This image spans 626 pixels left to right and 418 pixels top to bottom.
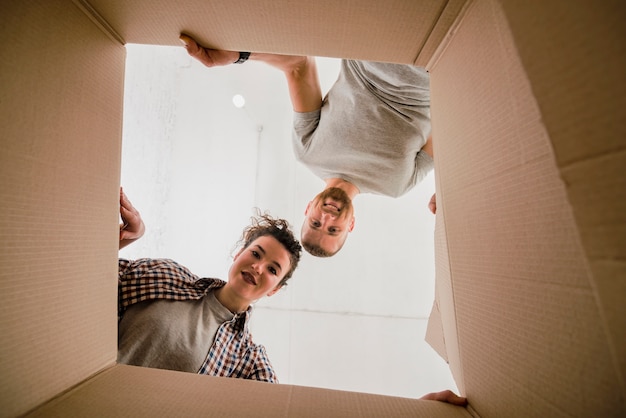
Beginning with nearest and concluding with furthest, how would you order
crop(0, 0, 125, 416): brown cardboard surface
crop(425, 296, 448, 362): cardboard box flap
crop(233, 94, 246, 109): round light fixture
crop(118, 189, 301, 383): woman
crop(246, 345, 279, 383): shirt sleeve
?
crop(0, 0, 125, 416): brown cardboard surface
crop(425, 296, 448, 362): cardboard box flap
crop(118, 189, 301, 383): woman
crop(246, 345, 279, 383): shirt sleeve
crop(233, 94, 246, 109): round light fixture

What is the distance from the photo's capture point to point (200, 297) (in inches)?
36.6

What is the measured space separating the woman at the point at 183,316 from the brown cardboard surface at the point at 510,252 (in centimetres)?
67

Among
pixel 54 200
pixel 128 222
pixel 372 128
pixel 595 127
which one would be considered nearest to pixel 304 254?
pixel 372 128

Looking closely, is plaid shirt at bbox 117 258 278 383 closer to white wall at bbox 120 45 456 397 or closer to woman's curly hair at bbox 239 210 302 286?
woman's curly hair at bbox 239 210 302 286

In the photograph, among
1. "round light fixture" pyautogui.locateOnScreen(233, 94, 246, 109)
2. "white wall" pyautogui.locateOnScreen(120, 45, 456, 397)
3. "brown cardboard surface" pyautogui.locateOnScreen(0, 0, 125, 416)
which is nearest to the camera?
"brown cardboard surface" pyautogui.locateOnScreen(0, 0, 125, 416)

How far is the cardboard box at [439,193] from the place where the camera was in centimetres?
15

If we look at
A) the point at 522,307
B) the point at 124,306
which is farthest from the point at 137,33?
the point at 124,306

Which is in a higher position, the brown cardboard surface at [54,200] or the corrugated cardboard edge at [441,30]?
the corrugated cardboard edge at [441,30]

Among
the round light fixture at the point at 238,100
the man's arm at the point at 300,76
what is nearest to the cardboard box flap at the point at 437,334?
the man's arm at the point at 300,76

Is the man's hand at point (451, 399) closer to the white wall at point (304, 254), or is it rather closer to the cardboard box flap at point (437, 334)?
the cardboard box flap at point (437, 334)

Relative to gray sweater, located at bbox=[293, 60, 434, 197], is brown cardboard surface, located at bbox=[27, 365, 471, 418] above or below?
below

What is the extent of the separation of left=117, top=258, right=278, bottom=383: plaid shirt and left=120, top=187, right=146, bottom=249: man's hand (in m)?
0.07

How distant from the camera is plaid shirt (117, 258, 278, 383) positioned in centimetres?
80

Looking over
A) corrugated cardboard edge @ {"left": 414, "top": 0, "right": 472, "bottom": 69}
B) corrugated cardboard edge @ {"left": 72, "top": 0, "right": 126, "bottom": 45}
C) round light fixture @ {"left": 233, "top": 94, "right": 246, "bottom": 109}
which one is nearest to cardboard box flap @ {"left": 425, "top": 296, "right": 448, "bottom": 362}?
corrugated cardboard edge @ {"left": 414, "top": 0, "right": 472, "bottom": 69}
